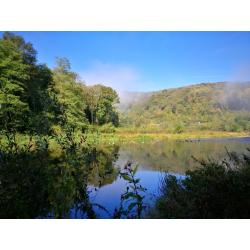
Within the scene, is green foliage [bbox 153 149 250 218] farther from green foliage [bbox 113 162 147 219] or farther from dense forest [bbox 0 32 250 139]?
dense forest [bbox 0 32 250 139]

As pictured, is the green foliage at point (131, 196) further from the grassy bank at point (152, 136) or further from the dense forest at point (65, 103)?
the grassy bank at point (152, 136)

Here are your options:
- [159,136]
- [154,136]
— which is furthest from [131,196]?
[159,136]

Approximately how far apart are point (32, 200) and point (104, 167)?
97.8 inches

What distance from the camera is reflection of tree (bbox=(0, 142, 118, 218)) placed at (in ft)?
8.84

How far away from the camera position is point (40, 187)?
3076 mm

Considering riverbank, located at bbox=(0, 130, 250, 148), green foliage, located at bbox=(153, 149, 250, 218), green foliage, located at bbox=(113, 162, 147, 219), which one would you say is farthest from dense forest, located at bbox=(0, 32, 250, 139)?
green foliage, located at bbox=(153, 149, 250, 218)

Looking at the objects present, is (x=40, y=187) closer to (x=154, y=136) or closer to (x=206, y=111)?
(x=154, y=136)

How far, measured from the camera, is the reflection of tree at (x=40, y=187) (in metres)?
2.70

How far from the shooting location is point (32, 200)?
2.93 meters

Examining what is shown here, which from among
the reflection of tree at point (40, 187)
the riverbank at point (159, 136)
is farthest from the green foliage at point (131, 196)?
the riverbank at point (159, 136)

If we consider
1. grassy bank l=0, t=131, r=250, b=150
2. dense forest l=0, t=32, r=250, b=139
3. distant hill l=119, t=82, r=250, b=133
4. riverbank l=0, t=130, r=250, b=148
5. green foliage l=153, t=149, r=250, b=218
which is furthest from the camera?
distant hill l=119, t=82, r=250, b=133
